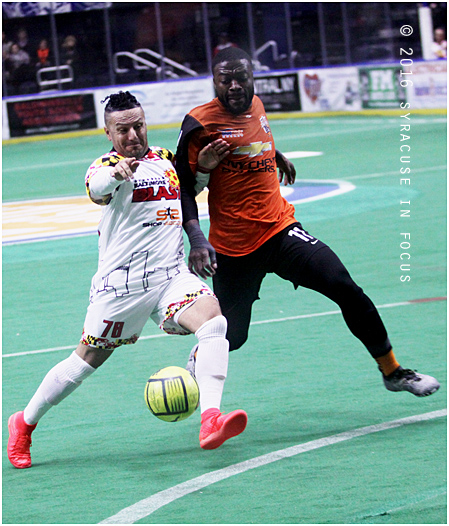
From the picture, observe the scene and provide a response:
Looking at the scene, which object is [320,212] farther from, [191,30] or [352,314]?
[191,30]

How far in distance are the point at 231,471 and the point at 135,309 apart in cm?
101

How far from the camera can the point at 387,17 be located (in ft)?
109

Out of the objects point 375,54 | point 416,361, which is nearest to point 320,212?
point 416,361

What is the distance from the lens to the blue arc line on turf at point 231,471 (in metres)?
4.86

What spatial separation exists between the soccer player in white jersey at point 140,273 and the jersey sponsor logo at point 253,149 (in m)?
0.51

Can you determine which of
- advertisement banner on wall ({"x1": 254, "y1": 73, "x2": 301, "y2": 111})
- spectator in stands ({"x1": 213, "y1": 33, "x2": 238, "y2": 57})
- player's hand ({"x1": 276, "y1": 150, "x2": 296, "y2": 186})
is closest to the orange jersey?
player's hand ({"x1": 276, "y1": 150, "x2": 296, "y2": 186})

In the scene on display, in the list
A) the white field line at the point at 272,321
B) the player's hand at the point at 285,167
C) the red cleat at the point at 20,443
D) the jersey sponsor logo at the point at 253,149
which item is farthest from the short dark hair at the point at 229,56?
the white field line at the point at 272,321

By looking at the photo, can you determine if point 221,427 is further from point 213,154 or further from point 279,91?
point 279,91

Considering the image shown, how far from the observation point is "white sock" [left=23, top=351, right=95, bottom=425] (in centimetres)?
557

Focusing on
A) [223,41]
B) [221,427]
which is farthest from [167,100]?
[221,427]

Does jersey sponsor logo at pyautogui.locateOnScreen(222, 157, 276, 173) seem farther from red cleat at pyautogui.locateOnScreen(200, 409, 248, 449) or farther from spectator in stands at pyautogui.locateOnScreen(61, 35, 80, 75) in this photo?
spectator in stands at pyautogui.locateOnScreen(61, 35, 80, 75)

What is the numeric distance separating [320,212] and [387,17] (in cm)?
2088

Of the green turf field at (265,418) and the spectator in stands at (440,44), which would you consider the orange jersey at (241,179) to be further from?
the spectator in stands at (440,44)

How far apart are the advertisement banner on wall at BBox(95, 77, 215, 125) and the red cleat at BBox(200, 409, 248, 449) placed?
86.9ft
